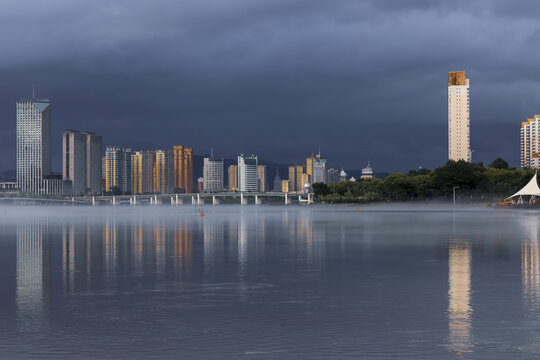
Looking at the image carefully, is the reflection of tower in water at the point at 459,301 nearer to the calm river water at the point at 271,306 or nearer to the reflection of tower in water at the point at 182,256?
the calm river water at the point at 271,306

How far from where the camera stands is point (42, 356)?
514 inches

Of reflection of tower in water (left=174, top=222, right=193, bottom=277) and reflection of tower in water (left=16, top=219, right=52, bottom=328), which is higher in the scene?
reflection of tower in water (left=16, top=219, right=52, bottom=328)

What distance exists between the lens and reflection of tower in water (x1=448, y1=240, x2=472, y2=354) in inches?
563

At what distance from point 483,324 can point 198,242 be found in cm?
3236

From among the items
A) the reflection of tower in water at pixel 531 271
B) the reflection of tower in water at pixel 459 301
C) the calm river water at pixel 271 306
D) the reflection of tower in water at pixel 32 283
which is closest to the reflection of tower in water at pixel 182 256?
the calm river water at pixel 271 306

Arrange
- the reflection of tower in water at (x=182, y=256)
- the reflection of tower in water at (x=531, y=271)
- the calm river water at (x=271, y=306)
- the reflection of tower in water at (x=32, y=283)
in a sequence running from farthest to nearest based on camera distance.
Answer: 1. the reflection of tower in water at (x=182, y=256)
2. the reflection of tower in water at (x=531, y=271)
3. the reflection of tower in water at (x=32, y=283)
4. the calm river water at (x=271, y=306)

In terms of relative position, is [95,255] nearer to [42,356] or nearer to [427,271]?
[427,271]

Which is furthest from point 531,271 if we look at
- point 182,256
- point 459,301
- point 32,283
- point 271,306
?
point 32,283

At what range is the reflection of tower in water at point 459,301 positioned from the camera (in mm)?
14297

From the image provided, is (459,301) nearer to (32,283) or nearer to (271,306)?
(271,306)

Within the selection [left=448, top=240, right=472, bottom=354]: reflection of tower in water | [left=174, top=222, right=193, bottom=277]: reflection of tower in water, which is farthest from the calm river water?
[left=174, top=222, right=193, bottom=277]: reflection of tower in water

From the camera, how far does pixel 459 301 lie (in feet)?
63.9

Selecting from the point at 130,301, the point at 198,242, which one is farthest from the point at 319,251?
the point at 130,301

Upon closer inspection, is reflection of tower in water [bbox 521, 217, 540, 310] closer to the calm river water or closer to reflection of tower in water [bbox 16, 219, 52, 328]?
the calm river water
